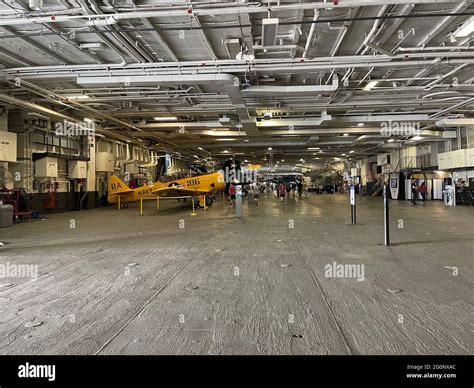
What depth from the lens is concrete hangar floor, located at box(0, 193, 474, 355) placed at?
8.57 feet

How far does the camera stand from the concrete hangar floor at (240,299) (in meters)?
2.61

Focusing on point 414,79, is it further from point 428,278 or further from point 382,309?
point 382,309

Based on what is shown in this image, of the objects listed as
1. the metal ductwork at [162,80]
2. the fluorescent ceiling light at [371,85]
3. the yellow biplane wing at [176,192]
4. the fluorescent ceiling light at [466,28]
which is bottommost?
the yellow biplane wing at [176,192]

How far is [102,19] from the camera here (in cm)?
634

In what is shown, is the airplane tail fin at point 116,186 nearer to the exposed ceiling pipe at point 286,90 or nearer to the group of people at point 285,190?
the group of people at point 285,190

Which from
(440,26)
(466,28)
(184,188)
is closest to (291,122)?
(184,188)

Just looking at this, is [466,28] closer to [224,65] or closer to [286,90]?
[286,90]

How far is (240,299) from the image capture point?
12.0 feet

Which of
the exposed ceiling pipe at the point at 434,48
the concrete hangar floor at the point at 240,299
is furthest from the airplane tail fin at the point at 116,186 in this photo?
the exposed ceiling pipe at the point at 434,48

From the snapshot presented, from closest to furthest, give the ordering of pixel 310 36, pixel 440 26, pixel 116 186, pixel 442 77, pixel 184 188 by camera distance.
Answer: pixel 440 26, pixel 310 36, pixel 442 77, pixel 184 188, pixel 116 186
